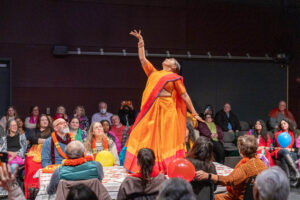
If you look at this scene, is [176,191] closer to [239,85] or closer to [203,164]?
[203,164]

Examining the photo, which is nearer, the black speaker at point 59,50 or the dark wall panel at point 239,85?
the black speaker at point 59,50

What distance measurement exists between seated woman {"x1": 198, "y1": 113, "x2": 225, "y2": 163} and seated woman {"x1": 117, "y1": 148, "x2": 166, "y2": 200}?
3.88m

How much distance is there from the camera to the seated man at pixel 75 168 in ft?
9.55

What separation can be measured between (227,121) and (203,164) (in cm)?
485

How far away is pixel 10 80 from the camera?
780 centimetres

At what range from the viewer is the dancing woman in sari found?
400 centimetres

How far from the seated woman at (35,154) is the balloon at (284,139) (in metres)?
3.23

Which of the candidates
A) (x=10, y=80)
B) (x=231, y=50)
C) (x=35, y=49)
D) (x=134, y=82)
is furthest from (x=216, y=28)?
(x=10, y=80)

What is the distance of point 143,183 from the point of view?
272 cm

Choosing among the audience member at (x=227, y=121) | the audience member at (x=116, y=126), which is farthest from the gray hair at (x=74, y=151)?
the audience member at (x=227, y=121)

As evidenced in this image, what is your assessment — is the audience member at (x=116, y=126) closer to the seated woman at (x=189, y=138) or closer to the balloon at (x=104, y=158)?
the seated woman at (x=189, y=138)

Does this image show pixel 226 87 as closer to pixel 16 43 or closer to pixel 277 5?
pixel 277 5

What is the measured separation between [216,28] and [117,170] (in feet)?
17.8

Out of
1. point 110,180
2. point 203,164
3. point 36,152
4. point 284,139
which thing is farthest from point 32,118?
point 203,164
